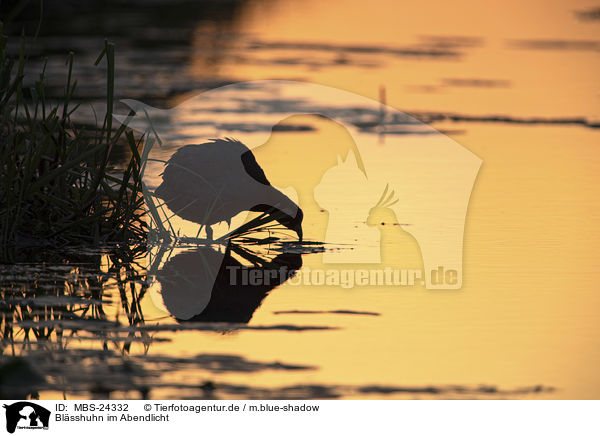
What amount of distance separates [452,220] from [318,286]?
1481 millimetres

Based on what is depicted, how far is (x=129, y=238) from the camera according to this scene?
267 inches

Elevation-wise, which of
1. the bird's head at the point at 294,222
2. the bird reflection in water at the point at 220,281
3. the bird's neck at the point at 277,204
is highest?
the bird's neck at the point at 277,204

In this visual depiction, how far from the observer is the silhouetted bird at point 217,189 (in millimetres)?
6680
